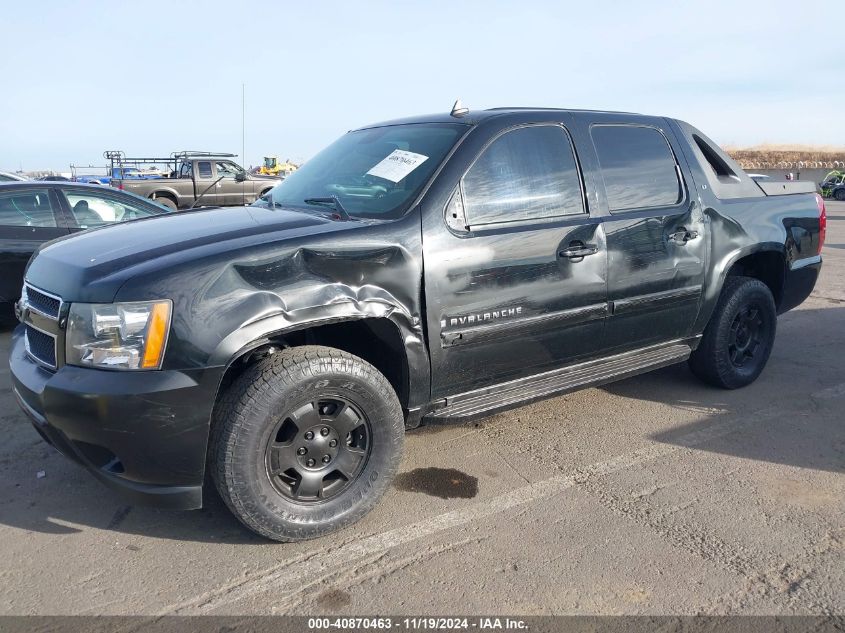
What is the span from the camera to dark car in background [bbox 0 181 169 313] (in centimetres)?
614

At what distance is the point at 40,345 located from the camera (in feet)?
9.64

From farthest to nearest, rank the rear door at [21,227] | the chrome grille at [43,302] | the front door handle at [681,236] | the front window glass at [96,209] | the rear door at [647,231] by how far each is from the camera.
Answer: the front window glass at [96,209] → the rear door at [21,227] → the front door handle at [681,236] → the rear door at [647,231] → the chrome grille at [43,302]

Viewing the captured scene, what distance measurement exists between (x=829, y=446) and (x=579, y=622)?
2307 mm

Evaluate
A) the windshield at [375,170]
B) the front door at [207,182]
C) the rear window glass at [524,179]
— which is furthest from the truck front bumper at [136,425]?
the front door at [207,182]

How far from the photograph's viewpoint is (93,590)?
262cm

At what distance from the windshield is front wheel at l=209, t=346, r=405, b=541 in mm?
827

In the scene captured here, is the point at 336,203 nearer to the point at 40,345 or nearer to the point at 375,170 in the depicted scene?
the point at 375,170

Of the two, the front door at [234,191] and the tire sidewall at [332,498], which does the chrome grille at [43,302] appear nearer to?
the tire sidewall at [332,498]

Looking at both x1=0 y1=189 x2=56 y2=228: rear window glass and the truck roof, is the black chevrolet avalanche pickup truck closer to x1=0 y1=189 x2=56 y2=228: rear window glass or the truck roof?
the truck roof

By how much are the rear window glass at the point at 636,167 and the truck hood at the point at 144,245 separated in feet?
5.29

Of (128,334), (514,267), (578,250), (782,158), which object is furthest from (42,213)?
(782,158)

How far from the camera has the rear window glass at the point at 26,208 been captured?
632 cm

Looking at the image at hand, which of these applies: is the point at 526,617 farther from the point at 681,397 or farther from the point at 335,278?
the point at 681,397

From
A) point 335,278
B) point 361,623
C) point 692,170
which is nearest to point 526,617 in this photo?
point 361,623
